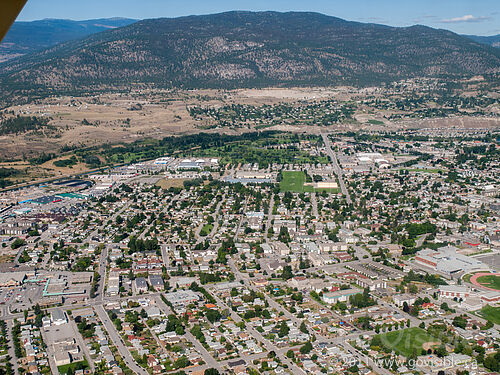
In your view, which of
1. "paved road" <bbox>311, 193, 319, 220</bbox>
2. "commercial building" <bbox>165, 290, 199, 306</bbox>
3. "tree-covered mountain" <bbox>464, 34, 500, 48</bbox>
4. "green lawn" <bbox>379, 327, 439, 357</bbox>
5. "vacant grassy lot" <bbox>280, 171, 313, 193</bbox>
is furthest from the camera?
"tree-covered mountain" <bbox>464, 34, 500, 48</bbox>

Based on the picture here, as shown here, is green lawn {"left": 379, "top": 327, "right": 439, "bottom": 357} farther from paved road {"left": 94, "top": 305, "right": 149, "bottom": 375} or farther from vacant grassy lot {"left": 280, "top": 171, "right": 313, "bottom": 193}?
vacant grassy lot {"left": 280, "top": 171, "right": 313, "bottom": 193}

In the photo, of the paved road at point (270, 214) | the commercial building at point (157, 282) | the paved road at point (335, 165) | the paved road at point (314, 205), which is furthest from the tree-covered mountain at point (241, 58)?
the commercial building at point (157, 282)

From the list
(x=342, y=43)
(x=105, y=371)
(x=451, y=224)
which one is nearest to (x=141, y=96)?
(x=342, y=43)

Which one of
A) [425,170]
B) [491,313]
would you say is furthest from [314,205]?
[491,313]

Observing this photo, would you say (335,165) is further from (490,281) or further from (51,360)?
(51,360)

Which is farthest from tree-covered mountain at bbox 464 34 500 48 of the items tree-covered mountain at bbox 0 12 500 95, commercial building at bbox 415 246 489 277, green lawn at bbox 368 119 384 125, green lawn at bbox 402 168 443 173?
commercial building at bbox 415 246 489 277

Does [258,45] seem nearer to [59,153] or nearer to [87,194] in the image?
[59,153]
